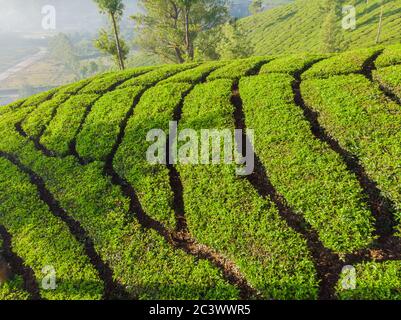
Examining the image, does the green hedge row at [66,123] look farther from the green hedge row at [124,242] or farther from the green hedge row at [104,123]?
the green hedge row at [124,242]

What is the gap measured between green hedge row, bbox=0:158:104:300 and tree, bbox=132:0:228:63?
21419mm

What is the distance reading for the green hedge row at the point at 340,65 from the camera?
1396 centimetres

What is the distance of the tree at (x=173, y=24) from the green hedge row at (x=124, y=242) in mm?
20421

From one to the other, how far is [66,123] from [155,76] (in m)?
6.04

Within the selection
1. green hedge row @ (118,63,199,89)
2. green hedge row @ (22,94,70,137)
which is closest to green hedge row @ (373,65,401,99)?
green hedge row @ (118,63,199,89)

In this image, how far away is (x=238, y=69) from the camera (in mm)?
17000

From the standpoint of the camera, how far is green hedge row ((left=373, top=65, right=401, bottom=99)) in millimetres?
11922

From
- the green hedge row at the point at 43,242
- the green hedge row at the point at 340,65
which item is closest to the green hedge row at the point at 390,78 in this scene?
the green hedge row at the point at 340,65

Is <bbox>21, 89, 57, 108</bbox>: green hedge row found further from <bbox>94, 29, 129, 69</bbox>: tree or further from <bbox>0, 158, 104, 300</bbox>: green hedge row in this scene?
<bbox>94, 29, 129, 69</bbox>: tree

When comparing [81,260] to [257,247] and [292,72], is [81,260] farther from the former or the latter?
[292,72]

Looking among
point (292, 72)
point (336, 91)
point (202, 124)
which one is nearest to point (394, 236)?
point (336, 91)

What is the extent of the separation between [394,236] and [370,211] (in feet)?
2.65

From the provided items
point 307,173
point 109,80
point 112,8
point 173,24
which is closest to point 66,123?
point 109,80

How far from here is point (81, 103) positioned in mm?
17344
